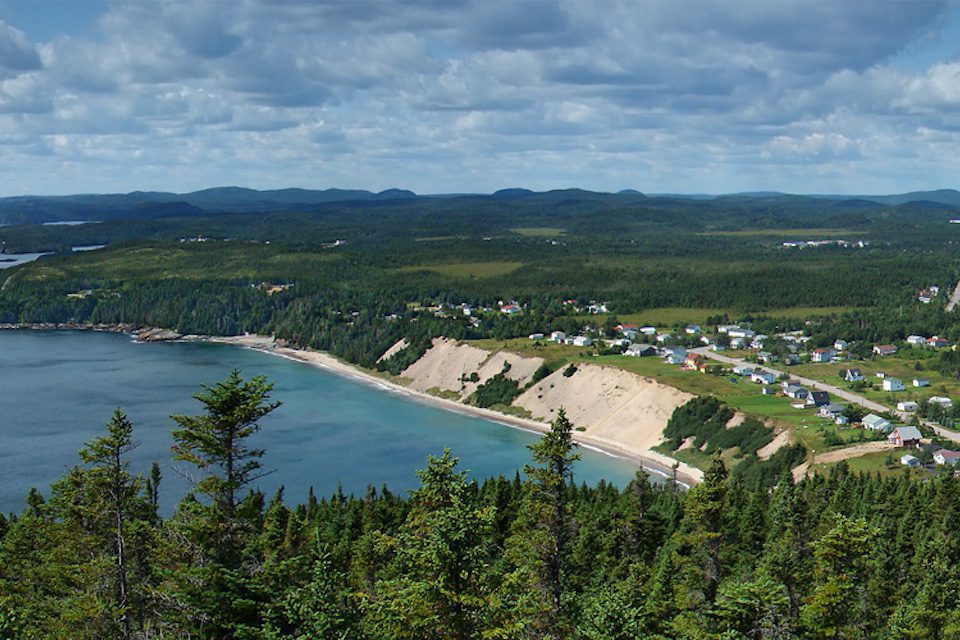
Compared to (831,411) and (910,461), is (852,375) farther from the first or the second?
(910,461)

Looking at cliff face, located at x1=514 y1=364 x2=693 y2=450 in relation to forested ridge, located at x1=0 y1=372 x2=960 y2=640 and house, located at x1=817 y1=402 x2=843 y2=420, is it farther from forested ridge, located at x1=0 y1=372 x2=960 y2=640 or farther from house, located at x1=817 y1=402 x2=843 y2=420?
forested ridge, located at x1=0 y1=372 x2=960 y2=640

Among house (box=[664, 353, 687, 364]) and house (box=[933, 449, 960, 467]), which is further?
house (box=[664, 353, 687, 364])

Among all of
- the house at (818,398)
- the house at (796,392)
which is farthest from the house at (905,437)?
the house at (796,392)

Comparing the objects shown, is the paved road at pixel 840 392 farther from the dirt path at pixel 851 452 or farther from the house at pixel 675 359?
the dirt path at pixel 851 452

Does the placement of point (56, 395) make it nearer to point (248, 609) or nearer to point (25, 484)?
point (25, 484)

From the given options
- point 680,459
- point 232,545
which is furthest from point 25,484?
point 232,545

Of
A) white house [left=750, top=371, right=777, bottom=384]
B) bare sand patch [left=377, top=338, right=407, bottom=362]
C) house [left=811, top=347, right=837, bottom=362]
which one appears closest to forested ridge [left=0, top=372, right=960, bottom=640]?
white house [left=750, top=371, right=777, bottom=384]
